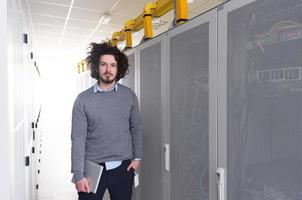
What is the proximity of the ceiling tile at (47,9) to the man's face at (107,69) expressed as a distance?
3.17 metres

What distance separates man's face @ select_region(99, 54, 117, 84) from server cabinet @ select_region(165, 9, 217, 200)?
1.31ft

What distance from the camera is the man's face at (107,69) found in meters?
1.86

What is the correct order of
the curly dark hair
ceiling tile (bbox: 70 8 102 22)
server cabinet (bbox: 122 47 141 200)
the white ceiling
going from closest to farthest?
the curly dark hair < server cabinet (bbox: 122 47 141 200) < the white ceiling < ceiling tile (bbox: 70 8 102 22)

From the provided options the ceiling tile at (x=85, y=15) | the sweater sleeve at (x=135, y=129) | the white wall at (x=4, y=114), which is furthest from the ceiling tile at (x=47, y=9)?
the white wall at (x=4, y=114)

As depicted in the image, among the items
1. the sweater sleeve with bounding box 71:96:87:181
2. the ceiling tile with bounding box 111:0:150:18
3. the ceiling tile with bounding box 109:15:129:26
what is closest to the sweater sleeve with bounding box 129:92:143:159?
the sweater sleeve with bounding box 71:96:87:181

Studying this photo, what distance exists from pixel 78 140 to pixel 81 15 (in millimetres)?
3724

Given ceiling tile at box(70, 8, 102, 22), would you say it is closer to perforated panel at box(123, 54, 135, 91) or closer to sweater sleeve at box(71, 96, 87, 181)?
perforated panel at box(123, 54, 135, 91)

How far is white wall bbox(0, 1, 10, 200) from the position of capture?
947 millimetres

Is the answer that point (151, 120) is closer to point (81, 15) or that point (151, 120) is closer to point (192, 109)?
point (192, 109)

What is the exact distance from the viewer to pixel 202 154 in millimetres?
1414
